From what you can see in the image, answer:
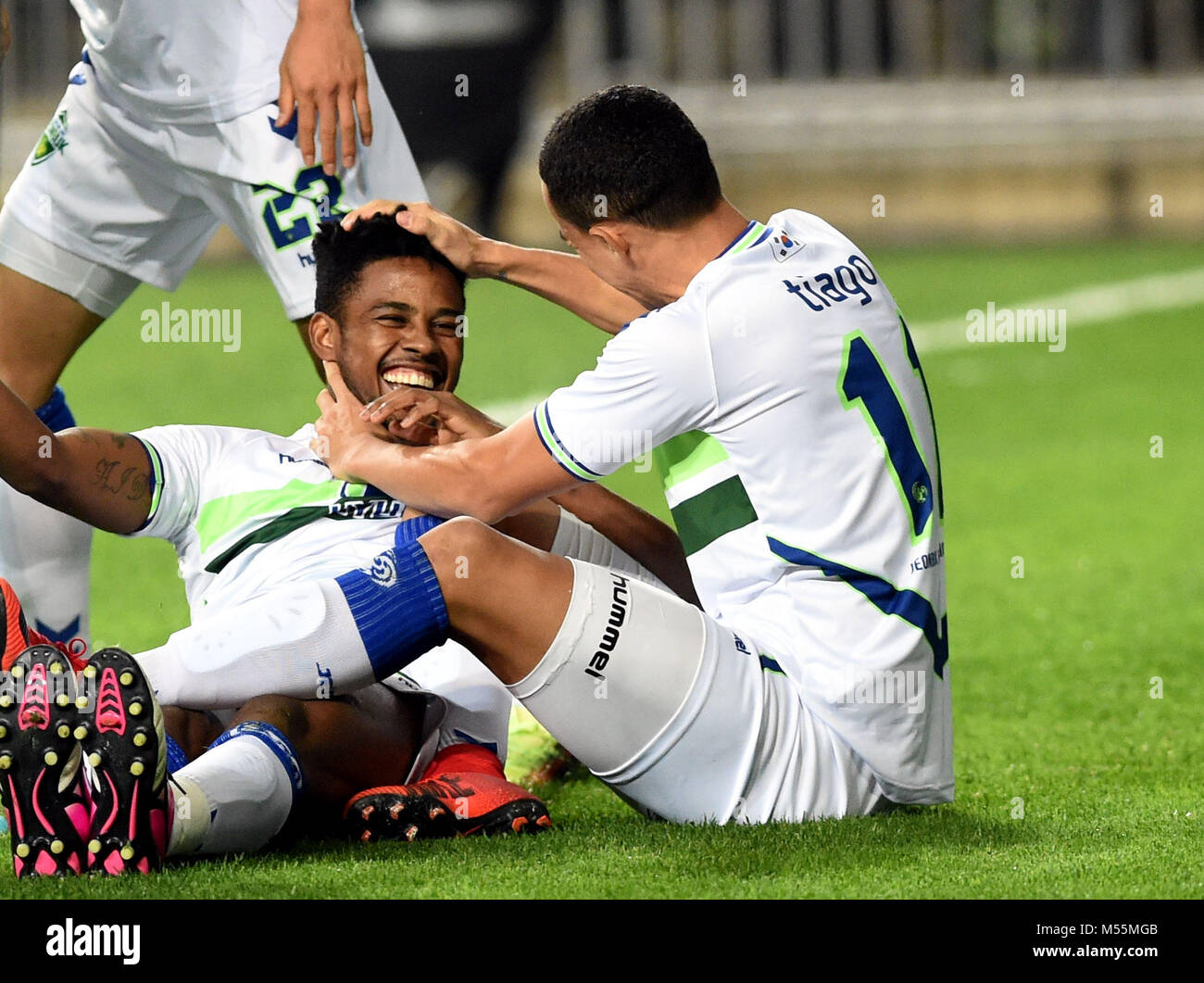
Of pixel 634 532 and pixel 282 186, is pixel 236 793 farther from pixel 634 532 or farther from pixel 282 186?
pixel 282 186

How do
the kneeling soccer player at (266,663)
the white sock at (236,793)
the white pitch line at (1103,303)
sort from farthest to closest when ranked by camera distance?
the white pitch line at (1103,303), the white sock at (236,793), the kneeling soccer player at (266,663)

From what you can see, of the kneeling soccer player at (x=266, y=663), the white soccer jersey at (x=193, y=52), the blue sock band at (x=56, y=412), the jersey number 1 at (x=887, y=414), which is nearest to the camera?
the kneeling soccer player at (x=266, y=663)

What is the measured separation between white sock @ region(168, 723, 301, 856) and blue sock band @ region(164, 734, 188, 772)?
3.7 inches

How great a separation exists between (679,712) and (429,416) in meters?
0.81

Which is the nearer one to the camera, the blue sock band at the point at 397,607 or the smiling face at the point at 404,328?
the blue sock band at the point at 397,607

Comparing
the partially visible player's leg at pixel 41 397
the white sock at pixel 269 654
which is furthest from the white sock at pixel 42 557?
the white sock at pixel 269 654

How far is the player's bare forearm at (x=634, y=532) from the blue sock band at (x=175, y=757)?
1.00m

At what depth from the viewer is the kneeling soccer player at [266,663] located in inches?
114

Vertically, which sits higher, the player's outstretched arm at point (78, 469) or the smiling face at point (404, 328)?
the smiling face at point (404, 328)

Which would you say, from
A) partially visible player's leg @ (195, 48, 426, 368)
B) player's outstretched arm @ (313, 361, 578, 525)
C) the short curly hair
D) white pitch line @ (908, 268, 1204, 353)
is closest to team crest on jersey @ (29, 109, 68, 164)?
partially visible player's leg @ (195, 48, 426, 368)

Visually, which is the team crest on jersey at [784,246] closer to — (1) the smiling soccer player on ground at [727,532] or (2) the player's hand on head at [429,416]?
(1) the smiling soccer player on ground at [727,532]

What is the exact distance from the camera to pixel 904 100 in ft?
68.0

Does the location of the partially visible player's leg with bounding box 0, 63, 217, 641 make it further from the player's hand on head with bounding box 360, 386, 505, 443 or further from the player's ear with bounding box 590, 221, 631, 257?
the player's ear with bounding box 590, 221, 631, 257

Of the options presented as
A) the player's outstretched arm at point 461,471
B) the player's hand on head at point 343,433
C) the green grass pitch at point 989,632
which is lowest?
the green grass pitch at point 989,632
